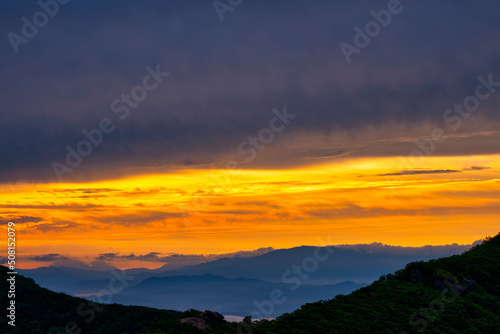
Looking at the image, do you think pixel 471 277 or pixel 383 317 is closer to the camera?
pixel 383 317

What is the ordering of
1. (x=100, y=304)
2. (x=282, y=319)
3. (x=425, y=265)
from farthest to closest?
(x=100, y=304) → (x=425, y=265) → (x=282, y=319)

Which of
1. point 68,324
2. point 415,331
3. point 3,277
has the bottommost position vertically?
point 415,331

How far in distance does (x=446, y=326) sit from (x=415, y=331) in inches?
120

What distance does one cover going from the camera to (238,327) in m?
29.0

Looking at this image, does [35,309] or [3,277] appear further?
[3,277]

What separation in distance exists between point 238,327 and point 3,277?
5719 cm

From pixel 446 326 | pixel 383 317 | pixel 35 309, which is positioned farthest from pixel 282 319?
pixel 35 309

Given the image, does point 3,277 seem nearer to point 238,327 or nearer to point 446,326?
point 238,327

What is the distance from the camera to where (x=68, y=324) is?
58.8 meters

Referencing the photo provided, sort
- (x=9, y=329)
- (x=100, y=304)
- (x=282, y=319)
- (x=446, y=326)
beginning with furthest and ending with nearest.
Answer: (x=100, y=304)
(x=9, y=329)
(x=446, y=326)
(x=282, y=319)

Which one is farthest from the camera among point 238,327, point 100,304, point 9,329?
point 100,304

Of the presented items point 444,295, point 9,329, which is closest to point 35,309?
point 9,329

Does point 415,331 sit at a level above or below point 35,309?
below

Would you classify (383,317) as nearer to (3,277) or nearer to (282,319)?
(282,319)
